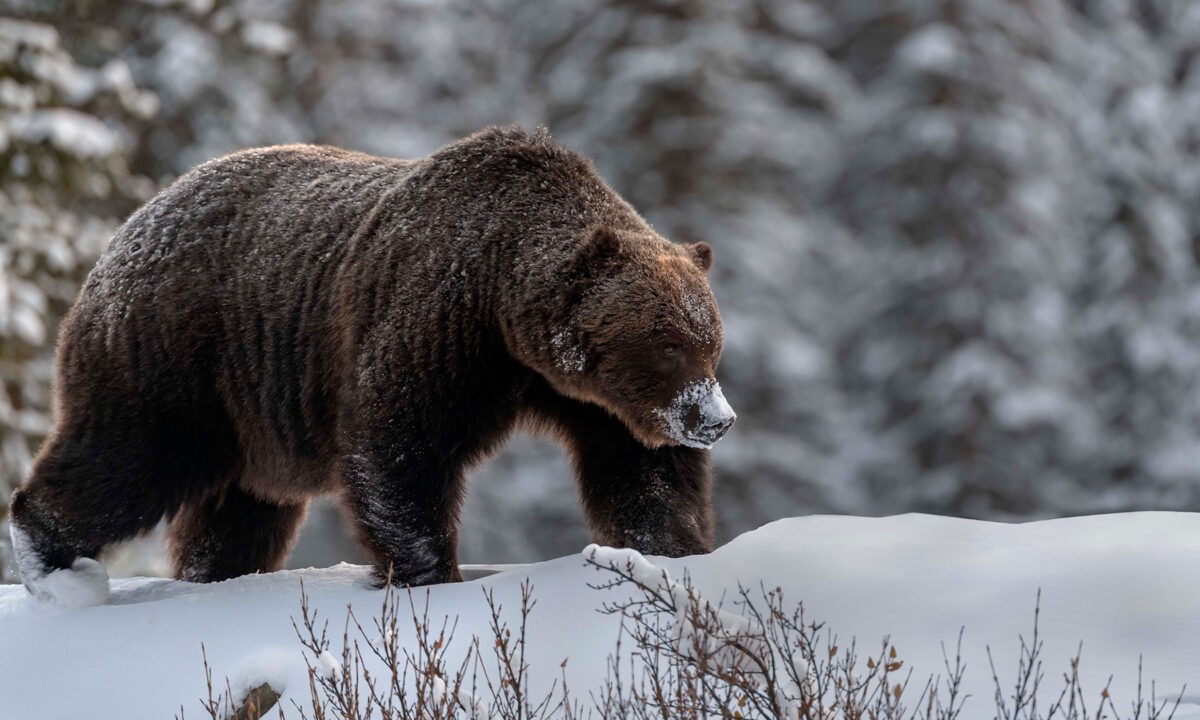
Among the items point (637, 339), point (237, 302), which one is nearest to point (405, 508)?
point (637, 339)

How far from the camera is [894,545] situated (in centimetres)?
483

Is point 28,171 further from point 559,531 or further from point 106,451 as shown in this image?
point 106,451

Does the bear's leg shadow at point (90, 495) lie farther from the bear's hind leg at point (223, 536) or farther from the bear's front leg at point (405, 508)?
the bear's front leg at point (405, 508)

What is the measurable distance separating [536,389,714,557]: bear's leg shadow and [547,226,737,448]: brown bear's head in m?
0.27

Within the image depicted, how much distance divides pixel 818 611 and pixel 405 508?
5.70ft

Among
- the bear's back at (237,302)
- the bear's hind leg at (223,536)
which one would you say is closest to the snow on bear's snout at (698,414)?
the bear's back at (237,302)

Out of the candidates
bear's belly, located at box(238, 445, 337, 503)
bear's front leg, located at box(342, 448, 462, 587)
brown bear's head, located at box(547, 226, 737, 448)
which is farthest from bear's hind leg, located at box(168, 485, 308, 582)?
brown bear's head, located at box(547, 226, 737, 448)

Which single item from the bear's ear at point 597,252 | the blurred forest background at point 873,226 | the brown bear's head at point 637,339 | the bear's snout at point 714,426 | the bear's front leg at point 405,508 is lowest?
the bear's front leg at point 405,508

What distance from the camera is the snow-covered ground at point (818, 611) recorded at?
396cm

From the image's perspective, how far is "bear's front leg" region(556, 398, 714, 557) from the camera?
18.3 ft

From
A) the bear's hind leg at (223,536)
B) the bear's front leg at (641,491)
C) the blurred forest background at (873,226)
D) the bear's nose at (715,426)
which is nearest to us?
the bear's nose at (715,426)

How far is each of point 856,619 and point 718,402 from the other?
1207 millimetres

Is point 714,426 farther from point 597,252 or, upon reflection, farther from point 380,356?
point 380,356

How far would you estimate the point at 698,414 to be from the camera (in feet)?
17.2
